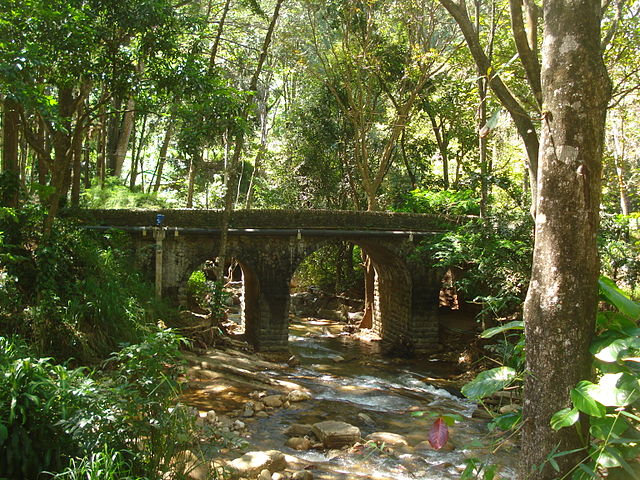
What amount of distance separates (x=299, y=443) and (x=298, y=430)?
40 cm

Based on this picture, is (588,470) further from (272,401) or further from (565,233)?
(272,401)

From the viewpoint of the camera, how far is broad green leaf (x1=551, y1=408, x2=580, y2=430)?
2467 millimetres

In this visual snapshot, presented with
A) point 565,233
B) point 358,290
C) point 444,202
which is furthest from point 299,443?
point 358,290

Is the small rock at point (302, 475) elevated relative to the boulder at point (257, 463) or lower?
lower

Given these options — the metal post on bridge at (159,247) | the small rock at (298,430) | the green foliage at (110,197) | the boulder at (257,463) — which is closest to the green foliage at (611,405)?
the boulder at (257,463)

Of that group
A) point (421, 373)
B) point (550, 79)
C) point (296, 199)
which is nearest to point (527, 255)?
point (421, 373)

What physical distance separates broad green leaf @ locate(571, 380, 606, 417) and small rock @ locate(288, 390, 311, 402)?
622 cm

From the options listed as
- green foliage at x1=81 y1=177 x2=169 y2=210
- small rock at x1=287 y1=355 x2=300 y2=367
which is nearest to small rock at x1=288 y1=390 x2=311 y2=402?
small rock at x1=287 y1=355 x2=300 y2=367

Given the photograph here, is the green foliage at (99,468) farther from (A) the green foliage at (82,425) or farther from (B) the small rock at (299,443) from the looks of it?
(B) the small rock at (299,443)

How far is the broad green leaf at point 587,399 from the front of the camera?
2471 mm

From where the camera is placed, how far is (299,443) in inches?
253

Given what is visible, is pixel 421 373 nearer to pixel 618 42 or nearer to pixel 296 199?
pixel 618 42

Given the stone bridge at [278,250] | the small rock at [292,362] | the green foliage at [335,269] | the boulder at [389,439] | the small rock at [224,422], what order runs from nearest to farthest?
1. the small rock at [224,422]
2. the boulder at [389,439]
3. the stone bridge at [278,250]
4. the small rock at [292,362]
5. the green foliage at [335,269]

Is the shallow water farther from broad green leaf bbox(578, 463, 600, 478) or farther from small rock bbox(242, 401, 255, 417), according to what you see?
broad green leaf bbox(578, 463, 600, 478)
